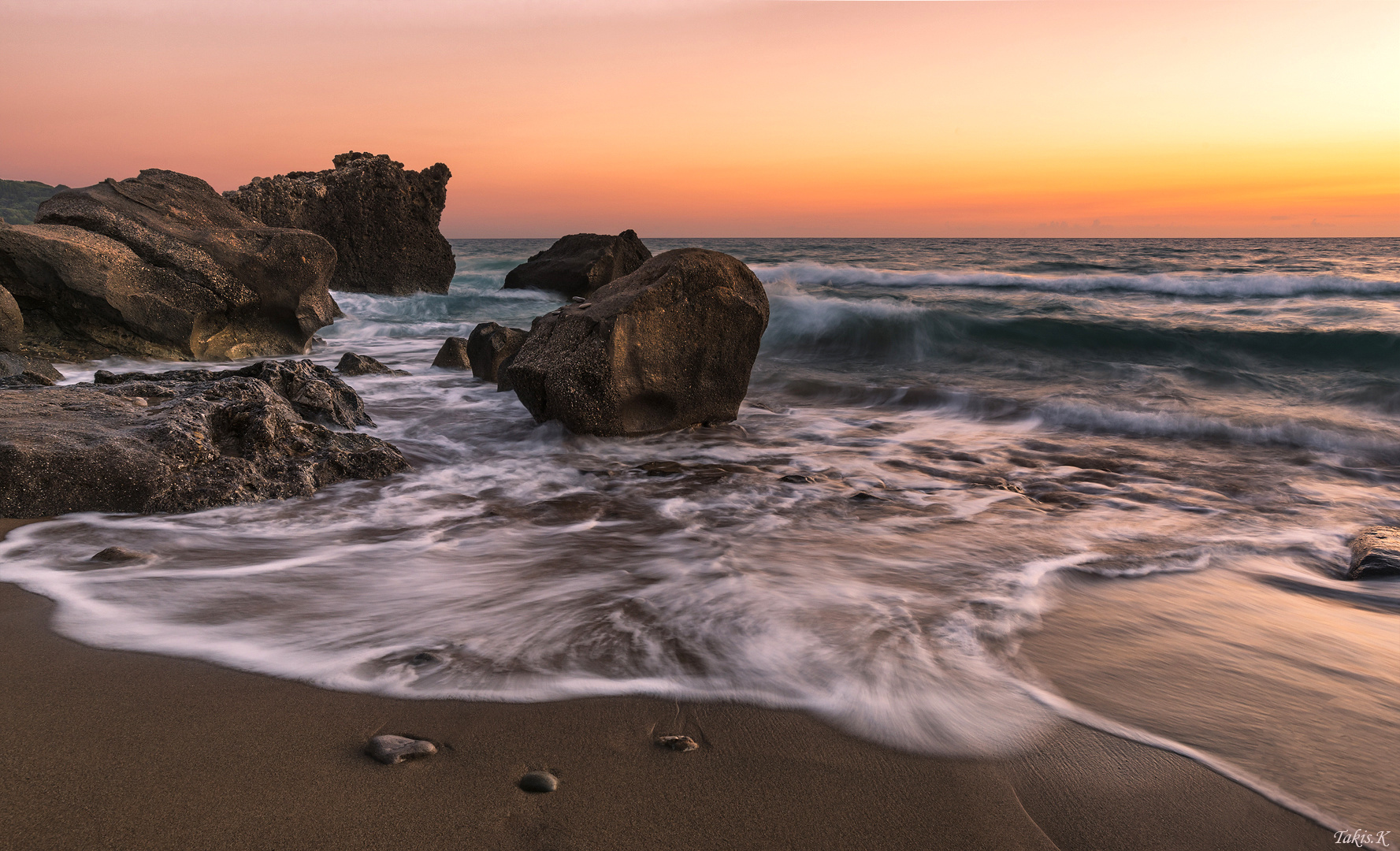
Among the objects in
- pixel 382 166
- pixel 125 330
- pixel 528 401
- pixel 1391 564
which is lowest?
pixel 1391 564

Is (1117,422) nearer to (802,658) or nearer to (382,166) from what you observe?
(802,658)

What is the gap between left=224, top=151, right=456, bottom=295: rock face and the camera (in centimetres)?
1714

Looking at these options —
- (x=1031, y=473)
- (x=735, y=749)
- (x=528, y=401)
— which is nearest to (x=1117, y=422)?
(x=1031, y=473)

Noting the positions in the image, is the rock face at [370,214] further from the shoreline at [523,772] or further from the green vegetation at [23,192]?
the green vegetation at [23,192]

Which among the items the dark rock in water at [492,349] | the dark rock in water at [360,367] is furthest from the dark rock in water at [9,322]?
the dark rock in water at [492,349]

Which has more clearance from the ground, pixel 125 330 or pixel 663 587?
pixel 125 330

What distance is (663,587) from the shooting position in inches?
107

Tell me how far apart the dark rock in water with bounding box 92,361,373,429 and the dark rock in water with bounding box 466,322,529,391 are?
81.4 inches

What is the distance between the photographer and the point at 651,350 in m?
5.05

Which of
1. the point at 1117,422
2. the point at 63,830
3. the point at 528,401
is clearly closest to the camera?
the point at 63,830

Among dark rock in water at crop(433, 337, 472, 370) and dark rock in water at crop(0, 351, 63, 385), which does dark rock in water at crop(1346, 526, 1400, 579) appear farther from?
dark rock in water at crop(0, 351, 63, 385)

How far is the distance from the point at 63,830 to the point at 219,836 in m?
0.28

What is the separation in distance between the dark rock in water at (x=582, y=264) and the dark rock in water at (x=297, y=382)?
11026 millimetres

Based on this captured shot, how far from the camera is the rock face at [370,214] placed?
17141 mm
